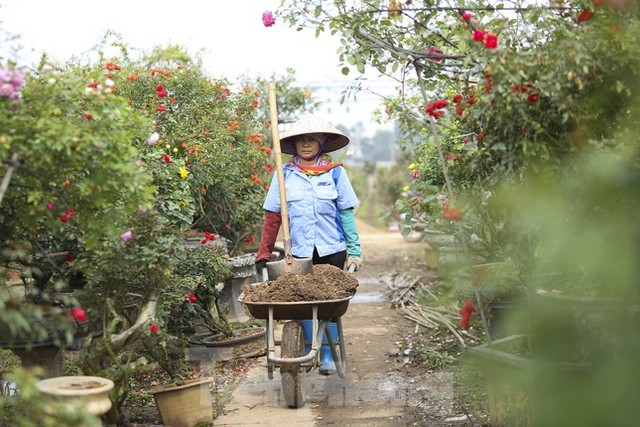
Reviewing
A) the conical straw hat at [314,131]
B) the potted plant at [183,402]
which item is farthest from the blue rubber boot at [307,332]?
the conical straw hat at [314,131]

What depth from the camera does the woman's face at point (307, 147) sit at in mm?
6375

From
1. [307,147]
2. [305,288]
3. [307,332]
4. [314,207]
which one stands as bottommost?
[307,332]

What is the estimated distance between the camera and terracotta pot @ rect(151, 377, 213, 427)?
16.5ft

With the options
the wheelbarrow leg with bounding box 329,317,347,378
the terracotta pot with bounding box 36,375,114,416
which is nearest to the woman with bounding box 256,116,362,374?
the wheelbarrow leg with bounding box 329,317,347,378

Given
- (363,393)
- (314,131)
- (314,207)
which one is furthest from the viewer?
(314,207)

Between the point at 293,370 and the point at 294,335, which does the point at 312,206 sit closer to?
the point at 294,335

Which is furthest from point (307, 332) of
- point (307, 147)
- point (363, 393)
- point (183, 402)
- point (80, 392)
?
point (80, 392)

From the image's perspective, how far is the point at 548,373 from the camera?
3725 millimetres

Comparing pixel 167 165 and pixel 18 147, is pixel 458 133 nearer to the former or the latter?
pixel 167 165

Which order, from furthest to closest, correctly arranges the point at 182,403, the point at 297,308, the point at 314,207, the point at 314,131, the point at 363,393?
the point at 314,207
the point at 314,131
the point at 363,393
the point at 297,308
the point at 182,403

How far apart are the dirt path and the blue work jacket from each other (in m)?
0.99

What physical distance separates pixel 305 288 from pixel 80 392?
198 centimetres

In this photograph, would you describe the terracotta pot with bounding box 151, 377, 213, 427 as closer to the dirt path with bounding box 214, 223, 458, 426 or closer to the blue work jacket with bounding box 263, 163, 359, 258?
the dirt path with bounding box 214, 223, 458, 426

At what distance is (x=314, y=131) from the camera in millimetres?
6234
